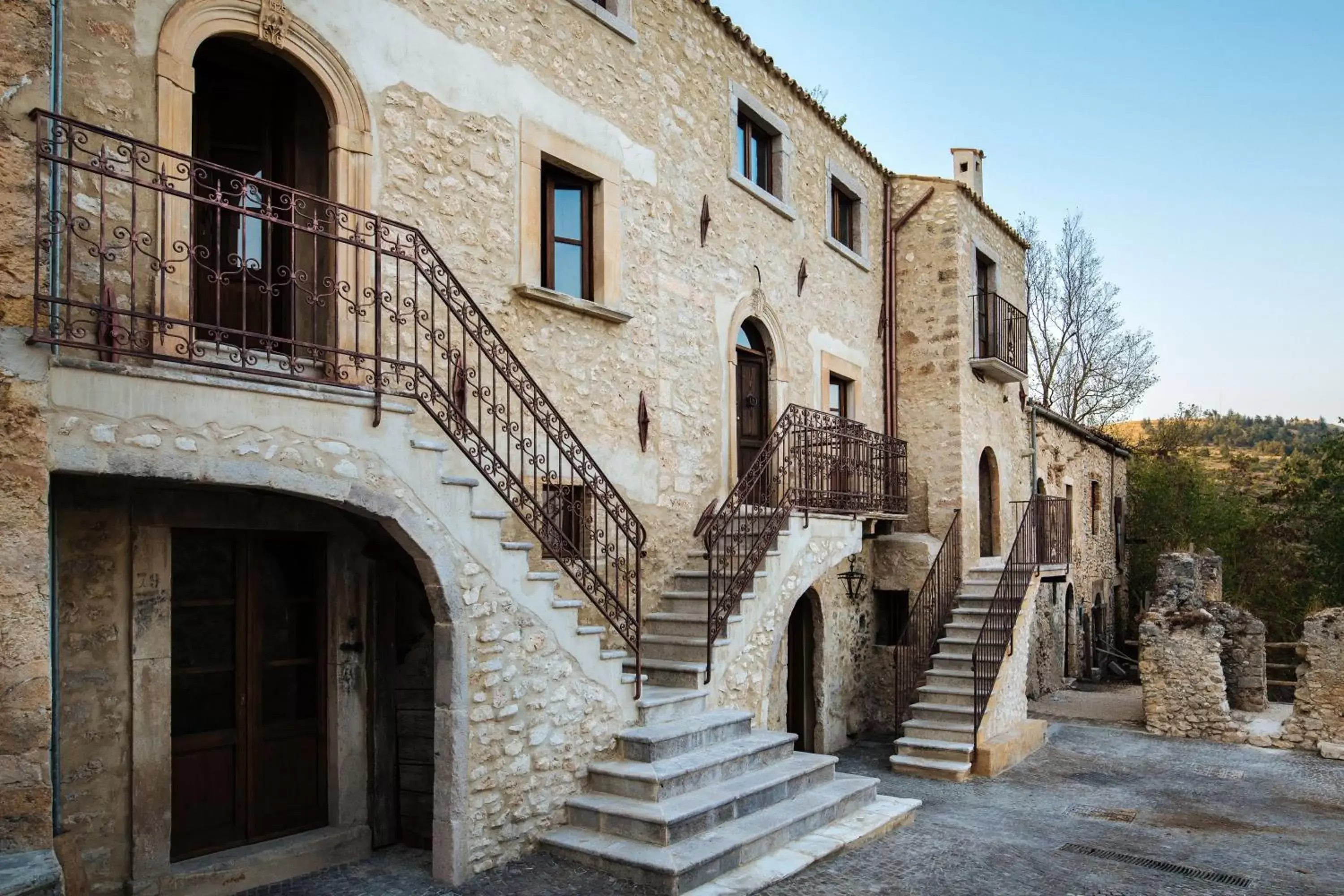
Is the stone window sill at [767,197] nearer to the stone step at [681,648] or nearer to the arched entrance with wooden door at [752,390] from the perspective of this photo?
the arched entrance with wooden door at [752,390]

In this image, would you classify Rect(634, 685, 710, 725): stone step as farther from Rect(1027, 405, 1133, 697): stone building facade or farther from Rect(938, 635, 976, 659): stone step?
Rect(1027, 405, 1133, 697): stone building facade

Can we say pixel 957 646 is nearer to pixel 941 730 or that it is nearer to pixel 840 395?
pixel 941 730

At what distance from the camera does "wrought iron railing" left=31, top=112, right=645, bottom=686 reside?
4.64 m

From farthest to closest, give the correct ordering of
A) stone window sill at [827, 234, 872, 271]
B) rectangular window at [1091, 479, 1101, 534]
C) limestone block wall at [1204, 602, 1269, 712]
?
rectangular window at [1091, 479, 1101, 534], limestone block wall at [1204, 602, 1269, 712], stone window sill at [827, 234, 872, 271]

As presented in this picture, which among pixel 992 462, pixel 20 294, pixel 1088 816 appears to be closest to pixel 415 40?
pixel 20 294

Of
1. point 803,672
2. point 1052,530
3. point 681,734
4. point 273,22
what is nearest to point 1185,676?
point 1052,530

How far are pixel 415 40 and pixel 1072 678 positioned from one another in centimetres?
1872

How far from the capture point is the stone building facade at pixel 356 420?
4.50 meters

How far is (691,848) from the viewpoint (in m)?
6.09

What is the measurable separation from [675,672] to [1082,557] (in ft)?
52.8

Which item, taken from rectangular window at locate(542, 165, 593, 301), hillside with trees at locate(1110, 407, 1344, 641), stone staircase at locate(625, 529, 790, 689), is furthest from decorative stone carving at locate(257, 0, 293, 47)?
hillside with trees at locate(1110, 407, 1344, 641)

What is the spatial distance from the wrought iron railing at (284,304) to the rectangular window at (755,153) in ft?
16.0

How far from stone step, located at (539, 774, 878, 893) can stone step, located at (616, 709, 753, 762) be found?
26.7 inches

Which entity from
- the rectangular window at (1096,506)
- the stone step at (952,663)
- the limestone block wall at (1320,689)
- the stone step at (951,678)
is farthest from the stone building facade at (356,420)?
the rectangular window at (1096,506)
